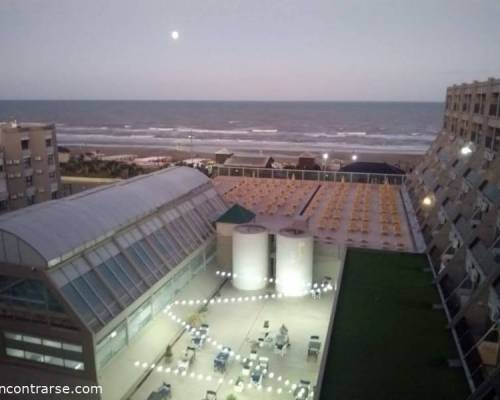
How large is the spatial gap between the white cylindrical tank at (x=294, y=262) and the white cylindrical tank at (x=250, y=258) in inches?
29.9

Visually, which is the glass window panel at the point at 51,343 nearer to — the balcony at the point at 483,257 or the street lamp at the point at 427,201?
the balcony at the point at 483,257

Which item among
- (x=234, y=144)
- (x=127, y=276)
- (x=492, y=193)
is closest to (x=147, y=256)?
(x=127, y=276)

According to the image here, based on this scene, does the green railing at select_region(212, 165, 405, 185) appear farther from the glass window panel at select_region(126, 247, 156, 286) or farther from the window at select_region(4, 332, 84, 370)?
the window at select_region(4, 332, 84, 370)

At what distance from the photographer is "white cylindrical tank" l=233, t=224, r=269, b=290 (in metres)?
21.2

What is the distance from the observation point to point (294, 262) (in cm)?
2073

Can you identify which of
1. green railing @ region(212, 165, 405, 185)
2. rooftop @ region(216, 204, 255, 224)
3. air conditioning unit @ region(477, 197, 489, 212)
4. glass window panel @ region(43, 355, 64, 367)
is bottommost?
glass window panel @ region(43, 355, 64, 367)

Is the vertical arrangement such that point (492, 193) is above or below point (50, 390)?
above

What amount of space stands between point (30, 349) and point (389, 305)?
11607 mm

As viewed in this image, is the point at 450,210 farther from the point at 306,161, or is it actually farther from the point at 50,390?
the point at 306,161

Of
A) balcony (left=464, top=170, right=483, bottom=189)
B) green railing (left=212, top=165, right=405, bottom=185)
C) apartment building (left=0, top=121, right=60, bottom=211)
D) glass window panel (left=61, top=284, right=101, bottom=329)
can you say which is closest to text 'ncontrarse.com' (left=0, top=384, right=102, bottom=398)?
glass window panel (left=61, top=284, right=101, bottom=329)

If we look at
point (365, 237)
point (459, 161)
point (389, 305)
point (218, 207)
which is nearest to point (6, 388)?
point (389, 305)

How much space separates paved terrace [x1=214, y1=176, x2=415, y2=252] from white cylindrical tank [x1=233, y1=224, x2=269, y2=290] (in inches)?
75.7

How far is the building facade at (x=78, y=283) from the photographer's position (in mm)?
13086

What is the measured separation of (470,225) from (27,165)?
3525 cm
